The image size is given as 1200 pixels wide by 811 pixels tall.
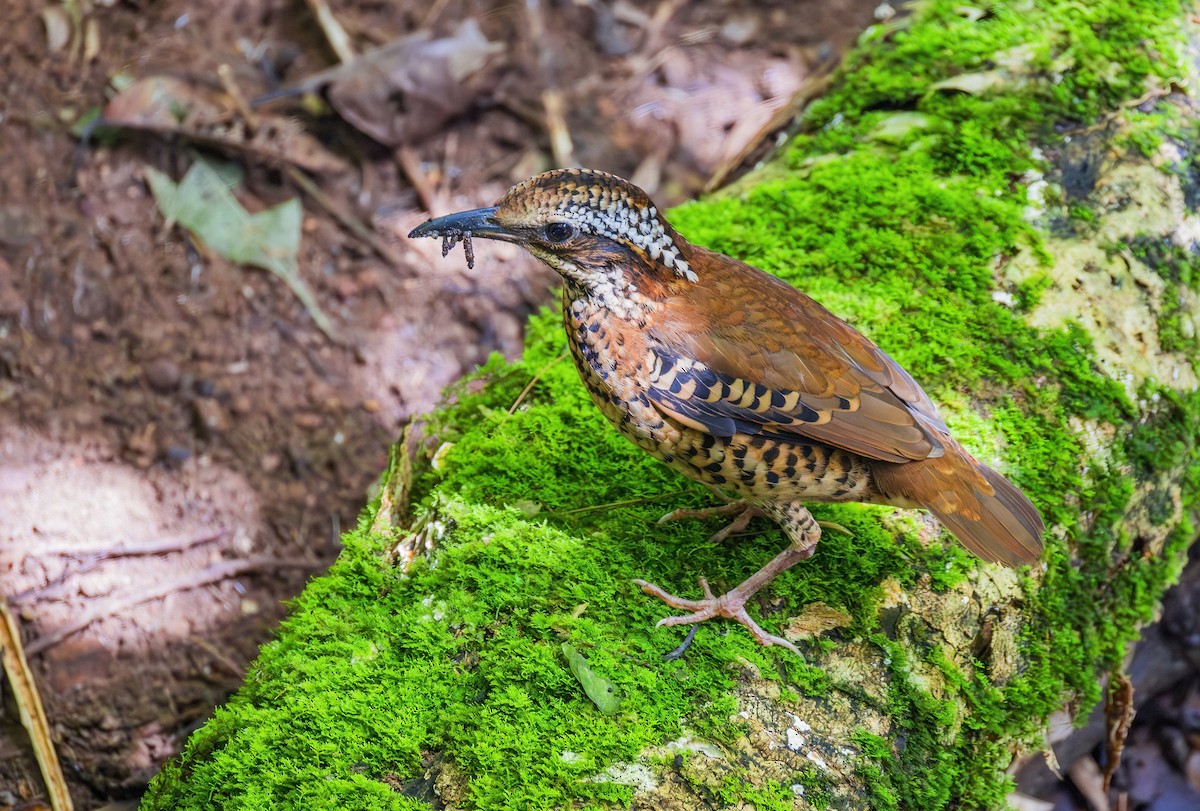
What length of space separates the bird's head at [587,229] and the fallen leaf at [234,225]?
8.88 feet

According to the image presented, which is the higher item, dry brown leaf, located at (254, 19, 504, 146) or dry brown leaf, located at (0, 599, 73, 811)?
dry brown leaf, located at (254, 19, 504, 146)

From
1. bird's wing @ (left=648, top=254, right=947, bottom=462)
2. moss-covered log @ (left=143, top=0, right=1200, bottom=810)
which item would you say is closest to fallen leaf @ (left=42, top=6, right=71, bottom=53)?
moss-covered log @ (left=143, top=0, right=1200, bottom=810)

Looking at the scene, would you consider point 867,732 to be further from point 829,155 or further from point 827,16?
point 827,16

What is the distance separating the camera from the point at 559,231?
9.68 feet

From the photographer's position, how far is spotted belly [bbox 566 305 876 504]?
2.93m

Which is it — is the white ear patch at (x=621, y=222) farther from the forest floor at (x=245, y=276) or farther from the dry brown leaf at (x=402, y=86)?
the dry brown leaf at (x=402, y=86)

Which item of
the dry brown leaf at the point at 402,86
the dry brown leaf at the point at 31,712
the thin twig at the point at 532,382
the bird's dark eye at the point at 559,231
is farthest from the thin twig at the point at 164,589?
the dry brown leaf at the point at 402,86

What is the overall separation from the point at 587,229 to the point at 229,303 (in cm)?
316

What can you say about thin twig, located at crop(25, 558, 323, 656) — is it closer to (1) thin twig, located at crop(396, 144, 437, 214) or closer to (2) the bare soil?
(2) the bare soil

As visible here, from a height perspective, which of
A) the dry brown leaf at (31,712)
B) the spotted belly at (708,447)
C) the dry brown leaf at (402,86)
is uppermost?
the dry brown leaf at (402,86)

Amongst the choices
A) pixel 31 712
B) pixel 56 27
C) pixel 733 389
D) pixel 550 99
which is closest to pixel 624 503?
pixel 733 389

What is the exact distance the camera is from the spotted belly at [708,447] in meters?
2.93

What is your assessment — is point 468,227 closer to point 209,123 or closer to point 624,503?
point 624,503

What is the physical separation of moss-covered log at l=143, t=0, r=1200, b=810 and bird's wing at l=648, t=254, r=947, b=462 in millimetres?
486
